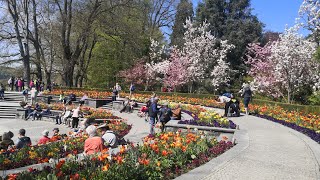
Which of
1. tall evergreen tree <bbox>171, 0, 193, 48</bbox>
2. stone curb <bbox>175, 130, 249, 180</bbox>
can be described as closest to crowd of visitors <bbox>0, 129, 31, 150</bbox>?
stone curb <bbox>175, 130, 249, 180</bbox>

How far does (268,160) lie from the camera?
859 centimetres

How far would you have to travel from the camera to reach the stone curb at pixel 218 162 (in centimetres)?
695

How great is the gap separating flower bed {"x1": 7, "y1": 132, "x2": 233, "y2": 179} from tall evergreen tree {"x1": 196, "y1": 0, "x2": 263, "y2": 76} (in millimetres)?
32766

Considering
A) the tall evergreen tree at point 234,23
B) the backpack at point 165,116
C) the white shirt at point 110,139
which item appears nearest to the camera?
the white shirt at point 110,139

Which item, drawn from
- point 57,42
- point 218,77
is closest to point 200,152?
point 218,77

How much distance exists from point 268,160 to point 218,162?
1.38 meters

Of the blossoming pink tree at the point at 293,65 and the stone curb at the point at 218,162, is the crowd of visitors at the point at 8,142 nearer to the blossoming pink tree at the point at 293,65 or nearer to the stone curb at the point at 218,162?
the stone curb at the point at 218,162

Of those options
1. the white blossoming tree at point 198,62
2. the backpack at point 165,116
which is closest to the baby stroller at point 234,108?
the backpack at point 165,116

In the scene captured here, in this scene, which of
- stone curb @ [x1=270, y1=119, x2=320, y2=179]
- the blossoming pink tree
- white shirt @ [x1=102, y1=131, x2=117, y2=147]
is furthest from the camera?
the blossoming pink tree

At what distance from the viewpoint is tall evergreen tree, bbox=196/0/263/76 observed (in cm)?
4041

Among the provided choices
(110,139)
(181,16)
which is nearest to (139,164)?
(110,139)

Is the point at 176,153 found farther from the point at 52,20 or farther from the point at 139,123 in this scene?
the point at 52,20

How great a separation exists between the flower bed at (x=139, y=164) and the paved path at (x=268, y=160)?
40cm

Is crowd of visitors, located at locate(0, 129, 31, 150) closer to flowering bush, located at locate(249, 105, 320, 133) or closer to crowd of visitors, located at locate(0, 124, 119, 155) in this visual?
crowd of visitors, located at locate(0, 124, 119, 155)
